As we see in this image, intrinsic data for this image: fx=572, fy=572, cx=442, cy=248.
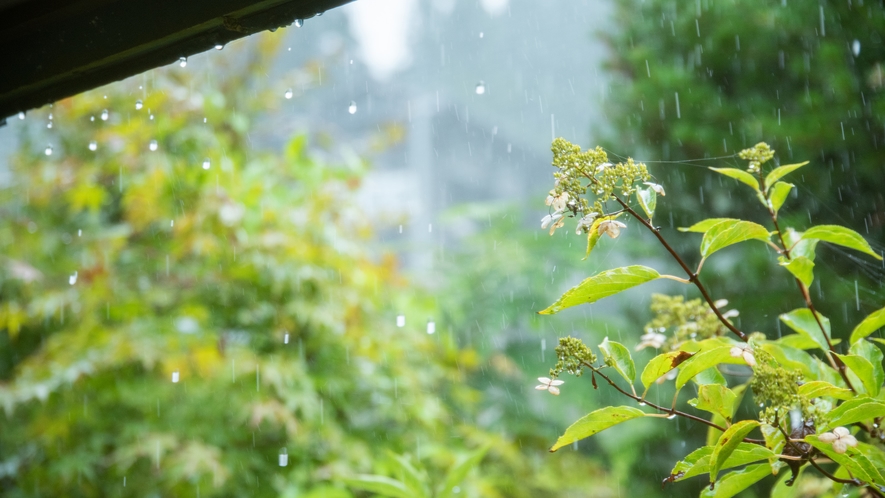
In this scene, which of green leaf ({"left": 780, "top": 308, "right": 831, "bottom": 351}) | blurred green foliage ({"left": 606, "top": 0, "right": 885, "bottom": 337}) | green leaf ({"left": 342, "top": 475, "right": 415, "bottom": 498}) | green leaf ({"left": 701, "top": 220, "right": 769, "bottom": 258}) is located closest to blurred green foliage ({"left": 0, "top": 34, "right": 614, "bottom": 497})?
green leaf ({"left": 342, "top": 475, "right": 415, "bottom": 498})

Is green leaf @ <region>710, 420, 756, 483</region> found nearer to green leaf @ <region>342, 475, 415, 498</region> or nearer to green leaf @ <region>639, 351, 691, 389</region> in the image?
green leaf @ <region>639, 351, 691, 389</region>

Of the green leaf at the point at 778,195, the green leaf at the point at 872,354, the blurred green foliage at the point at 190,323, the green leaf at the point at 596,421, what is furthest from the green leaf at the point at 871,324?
the blurred green foliage at the point at 190,323

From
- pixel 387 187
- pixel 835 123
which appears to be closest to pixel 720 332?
pixel 835 123

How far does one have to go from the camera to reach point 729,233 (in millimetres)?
435

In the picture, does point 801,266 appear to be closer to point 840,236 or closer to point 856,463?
point 840,236

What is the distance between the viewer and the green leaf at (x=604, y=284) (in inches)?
16.7

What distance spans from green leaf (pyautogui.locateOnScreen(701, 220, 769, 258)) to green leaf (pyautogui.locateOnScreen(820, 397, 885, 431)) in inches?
5.2

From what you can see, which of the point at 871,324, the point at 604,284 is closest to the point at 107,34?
the point at 604,284

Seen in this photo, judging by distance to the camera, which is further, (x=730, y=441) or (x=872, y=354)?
(x=872, y=354)

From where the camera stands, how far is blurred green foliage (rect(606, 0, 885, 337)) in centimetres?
134

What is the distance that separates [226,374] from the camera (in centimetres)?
158

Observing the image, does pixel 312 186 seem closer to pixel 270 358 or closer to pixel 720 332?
pixel 270 358

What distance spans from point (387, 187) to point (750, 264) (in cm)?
234

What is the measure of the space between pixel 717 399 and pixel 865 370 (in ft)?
0.43
